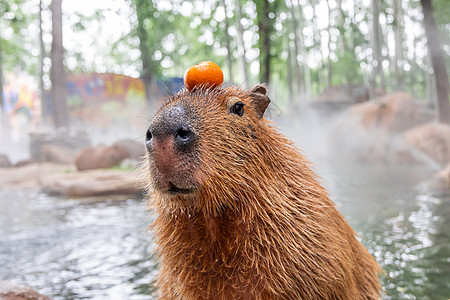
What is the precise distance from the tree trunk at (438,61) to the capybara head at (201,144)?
11.9m

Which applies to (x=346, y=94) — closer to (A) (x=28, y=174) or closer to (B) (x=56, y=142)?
(B) (x=56, y=142)

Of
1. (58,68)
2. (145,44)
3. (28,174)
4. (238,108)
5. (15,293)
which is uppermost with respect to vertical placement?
(145,44)

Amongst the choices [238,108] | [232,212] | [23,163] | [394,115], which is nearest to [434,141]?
[394,115]

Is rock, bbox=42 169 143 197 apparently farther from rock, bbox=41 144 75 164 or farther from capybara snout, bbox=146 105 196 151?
capybara snout, bbox=146 105 196 151

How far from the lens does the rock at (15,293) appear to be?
8.07 ft

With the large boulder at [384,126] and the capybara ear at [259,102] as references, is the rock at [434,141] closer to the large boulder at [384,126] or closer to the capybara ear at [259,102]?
the large boulder at [384,126]

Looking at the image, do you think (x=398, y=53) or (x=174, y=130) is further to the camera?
(x=398, y=53)

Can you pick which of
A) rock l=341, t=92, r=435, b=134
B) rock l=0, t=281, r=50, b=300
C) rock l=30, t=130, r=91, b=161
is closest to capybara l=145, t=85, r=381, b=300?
rock l=0, t=281, r=50, b=300

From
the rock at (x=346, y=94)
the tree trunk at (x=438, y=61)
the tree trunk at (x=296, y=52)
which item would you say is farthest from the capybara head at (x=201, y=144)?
the tree trunk at (x=296, y=52)

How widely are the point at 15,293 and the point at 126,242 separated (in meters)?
2.36

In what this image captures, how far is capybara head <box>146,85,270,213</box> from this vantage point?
4.49 feet

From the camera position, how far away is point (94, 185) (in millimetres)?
8234

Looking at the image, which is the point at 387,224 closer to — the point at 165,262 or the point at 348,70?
the point at 165,262

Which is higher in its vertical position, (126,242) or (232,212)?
(232,212)
